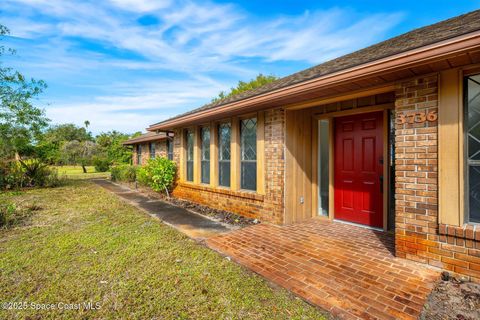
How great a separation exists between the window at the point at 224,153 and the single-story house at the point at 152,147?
13.2ft

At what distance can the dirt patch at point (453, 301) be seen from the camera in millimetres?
2059

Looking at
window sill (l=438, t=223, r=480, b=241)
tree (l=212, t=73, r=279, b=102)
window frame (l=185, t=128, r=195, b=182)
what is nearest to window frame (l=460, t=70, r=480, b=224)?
window sill (l=438, t=223, r=480, b=241)

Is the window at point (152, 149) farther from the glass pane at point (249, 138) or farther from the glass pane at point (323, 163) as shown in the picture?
the glass pane at point (323, 163)

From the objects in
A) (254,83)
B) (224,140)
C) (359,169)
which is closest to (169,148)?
(224,140)

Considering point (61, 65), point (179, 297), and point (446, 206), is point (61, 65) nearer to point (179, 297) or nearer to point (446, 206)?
point (179, 297)

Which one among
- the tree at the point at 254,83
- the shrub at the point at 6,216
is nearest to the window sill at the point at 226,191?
the shrub at the point at 6,216

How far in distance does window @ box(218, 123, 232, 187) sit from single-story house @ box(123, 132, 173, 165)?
4.03 m

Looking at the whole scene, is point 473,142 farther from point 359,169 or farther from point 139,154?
point 139,154

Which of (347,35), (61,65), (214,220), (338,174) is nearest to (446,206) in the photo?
(338,174)

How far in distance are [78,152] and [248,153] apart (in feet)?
79.0

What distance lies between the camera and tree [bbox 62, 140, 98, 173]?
22.8 m

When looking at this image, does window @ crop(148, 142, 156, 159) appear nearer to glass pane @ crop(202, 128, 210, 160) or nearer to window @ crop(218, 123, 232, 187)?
glass pane @ crop(202, 128, 210, 160)

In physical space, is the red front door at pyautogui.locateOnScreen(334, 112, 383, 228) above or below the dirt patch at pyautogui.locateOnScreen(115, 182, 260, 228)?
above

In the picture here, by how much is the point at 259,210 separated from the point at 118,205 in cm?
466
